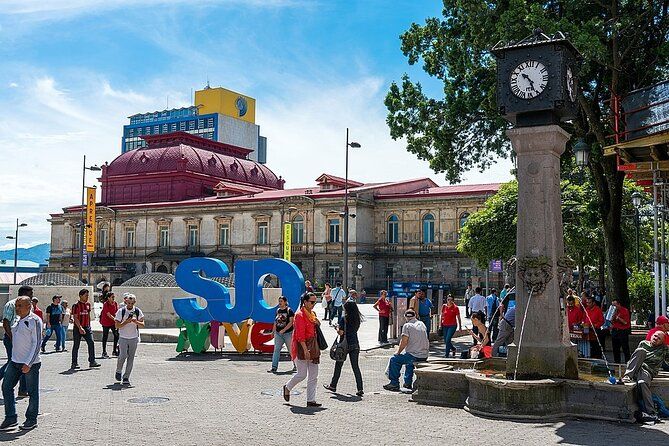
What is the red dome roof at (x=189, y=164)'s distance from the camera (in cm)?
7244

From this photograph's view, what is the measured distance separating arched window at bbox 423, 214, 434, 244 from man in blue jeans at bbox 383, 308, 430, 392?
48301 millimetres

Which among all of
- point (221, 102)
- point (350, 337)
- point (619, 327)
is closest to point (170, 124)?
point (221, 102)

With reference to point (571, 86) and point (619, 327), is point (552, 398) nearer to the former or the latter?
point (571, 86)

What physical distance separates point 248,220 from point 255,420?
56.4 m

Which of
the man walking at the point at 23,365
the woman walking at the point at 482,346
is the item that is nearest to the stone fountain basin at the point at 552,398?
the woman walking at the point at 482,346

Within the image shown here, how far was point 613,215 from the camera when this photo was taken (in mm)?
20750

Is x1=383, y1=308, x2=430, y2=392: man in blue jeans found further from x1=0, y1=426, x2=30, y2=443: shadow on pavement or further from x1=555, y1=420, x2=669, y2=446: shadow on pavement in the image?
x1=0, y1=426, x2=30, y2=443: shadow on pavement

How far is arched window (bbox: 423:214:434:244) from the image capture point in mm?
60812

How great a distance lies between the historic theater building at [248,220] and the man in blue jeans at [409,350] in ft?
151

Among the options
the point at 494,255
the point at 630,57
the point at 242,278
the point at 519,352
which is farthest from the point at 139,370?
the point at 494,255

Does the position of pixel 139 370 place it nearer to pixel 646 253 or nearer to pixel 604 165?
pixel 604 165

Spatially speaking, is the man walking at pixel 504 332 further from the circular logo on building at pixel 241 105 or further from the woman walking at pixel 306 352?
the circular logo on building at pixel 241 105

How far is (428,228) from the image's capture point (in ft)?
200

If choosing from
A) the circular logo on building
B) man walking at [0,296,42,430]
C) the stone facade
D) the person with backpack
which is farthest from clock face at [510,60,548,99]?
the circular logo on building
